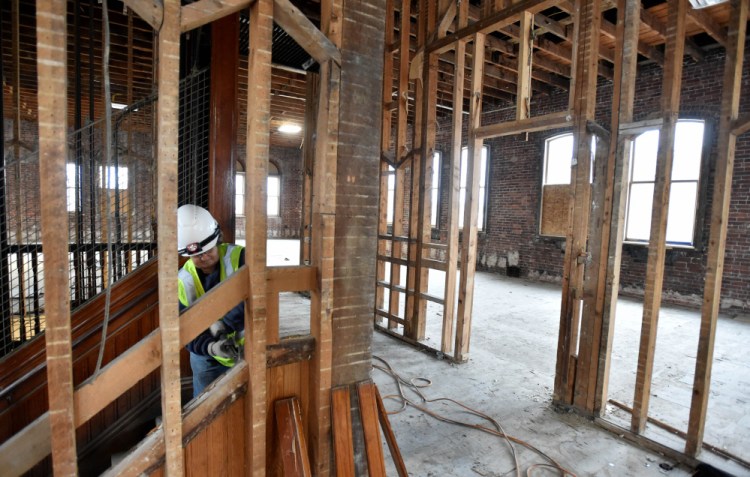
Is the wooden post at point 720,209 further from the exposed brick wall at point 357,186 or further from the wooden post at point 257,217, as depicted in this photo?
the wooden post at point 257,217

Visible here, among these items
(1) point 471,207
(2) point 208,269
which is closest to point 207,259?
(2) point 208,269

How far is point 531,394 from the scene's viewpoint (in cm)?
324

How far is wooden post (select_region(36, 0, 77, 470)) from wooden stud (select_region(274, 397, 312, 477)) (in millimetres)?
607

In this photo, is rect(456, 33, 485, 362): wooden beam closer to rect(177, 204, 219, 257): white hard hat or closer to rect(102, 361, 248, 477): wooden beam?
rect(177, 204, 219, 257): white hard hat

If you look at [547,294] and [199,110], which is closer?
[199,110]

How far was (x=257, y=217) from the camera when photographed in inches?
49.4

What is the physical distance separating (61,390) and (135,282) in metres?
1.56

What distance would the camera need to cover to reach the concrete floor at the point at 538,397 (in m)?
2.39

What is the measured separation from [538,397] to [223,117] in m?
3.23

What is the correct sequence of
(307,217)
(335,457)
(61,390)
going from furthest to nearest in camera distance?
(307,217) < (335,457) < (61,390)

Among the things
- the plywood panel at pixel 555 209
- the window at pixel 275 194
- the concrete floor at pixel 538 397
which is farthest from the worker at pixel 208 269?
the window at pixel 275 194

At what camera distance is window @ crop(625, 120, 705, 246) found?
20.7 ft

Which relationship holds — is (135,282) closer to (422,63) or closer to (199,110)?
(199,110)

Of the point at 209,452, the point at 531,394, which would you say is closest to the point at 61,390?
the point at 209,452
